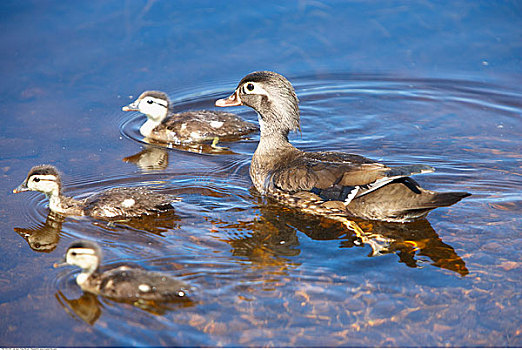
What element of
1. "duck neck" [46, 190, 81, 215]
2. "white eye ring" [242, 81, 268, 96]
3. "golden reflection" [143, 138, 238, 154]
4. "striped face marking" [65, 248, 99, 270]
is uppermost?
"white eye ring" [242, 81, 268, 96]

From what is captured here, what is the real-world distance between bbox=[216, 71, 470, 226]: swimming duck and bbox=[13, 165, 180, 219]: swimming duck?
1.07m

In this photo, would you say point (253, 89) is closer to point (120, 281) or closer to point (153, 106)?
point (153, 106)

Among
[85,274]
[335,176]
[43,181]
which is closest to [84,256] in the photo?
[85,274]

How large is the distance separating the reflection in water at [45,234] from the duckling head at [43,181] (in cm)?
23

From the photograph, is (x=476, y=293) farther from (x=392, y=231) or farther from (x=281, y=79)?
(x=281, y=79)

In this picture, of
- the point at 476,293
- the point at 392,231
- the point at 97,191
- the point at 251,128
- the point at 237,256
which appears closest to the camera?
the point at 476,293

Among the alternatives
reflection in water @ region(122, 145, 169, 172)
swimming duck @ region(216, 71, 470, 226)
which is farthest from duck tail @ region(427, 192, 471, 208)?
reflection in water @ region(122, 145, 169, 172)

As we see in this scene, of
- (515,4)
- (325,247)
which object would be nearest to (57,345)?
(325,247)

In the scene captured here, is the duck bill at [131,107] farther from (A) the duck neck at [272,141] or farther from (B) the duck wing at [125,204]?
(B) the duck wing at [125,204]

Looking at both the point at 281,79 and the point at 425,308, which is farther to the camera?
the point at 281,79

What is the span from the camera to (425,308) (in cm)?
458

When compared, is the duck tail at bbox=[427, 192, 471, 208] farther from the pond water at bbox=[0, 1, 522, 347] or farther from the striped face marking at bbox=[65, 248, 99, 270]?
the striped face marking at bbox=[65, 248, 99, 270]

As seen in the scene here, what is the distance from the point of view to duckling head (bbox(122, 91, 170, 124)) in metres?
7.59

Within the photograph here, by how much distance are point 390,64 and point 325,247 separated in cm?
442
